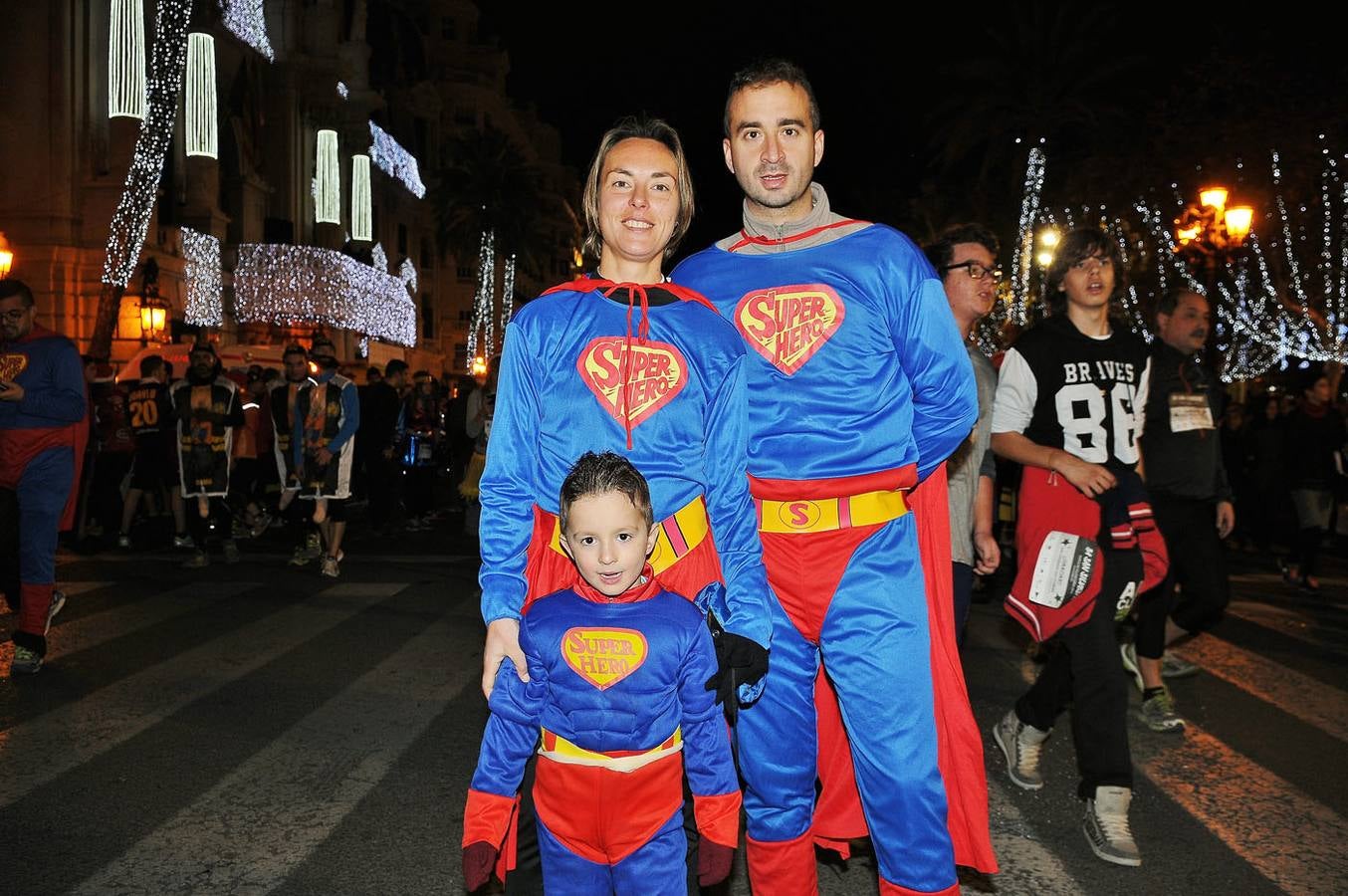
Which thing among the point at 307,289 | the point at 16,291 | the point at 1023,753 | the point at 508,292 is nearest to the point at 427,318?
the point at 508,292

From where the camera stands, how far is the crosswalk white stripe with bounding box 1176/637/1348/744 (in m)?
6.53

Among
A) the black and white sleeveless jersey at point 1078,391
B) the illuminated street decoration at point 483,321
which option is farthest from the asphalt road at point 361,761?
the illuminated street decoration at point 483,321

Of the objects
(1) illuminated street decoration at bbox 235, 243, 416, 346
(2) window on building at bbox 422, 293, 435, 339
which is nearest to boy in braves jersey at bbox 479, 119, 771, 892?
(1) illuminated street decoration at bbox 235, 243, 416, 346

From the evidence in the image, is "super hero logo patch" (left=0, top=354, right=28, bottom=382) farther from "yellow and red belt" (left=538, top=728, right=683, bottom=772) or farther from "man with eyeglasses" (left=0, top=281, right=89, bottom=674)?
"yellow and red belt" (left=538, top=728, right=683, bottom=772)

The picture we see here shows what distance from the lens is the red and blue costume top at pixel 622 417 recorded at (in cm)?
295

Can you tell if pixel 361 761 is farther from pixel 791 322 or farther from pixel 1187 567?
pixel 1187 567

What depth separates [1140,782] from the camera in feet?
17.3

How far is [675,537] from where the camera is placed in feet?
9.82

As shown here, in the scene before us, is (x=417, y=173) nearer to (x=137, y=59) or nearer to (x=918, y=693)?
(x=137, y=59)

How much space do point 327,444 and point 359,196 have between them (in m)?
34.2

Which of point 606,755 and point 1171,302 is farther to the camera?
point 1171,302

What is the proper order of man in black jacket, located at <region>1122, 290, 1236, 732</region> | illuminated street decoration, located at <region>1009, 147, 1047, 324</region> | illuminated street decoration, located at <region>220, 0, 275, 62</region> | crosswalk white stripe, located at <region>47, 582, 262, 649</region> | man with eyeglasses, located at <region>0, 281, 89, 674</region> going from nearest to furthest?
man in black jacket, located at <region>1122, 290, 1236, 732</region>
man with eyeglasses, located at <region>0, 281, 89, 674</region>
crosswalk white stripe, located at <region>47, 582, 262, 649</region>
illuminated street decoration, located at <region>220, 0, 275, 62</region>
illuminated street decoration, located at <region>1009, 147, 1047, 324</region>

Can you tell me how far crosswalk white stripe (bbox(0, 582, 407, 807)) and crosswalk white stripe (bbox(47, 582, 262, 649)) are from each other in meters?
0.74

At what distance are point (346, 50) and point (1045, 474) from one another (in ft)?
148
